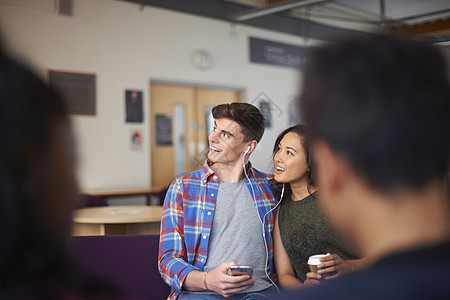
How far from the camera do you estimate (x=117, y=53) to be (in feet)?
19.0

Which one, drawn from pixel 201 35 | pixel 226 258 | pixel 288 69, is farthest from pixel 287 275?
pixel 288 69

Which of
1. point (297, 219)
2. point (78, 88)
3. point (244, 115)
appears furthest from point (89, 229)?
point (78, 88)

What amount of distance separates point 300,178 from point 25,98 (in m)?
1.76

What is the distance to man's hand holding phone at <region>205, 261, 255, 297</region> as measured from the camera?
1.80m

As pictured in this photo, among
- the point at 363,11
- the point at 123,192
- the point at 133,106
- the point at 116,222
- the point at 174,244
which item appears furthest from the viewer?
the point at 363,11

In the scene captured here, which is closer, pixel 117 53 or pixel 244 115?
pixel 244 115

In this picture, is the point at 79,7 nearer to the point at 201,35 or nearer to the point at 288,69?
the point at 201,35

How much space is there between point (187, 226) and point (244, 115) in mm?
648

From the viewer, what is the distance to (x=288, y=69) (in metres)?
7.91

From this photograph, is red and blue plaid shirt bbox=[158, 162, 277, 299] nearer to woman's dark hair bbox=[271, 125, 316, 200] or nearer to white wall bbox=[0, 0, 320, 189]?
woman's dark hair bbox=[271, 125, 316, 200]

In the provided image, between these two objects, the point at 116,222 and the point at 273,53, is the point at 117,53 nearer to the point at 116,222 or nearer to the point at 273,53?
the point at 273,53

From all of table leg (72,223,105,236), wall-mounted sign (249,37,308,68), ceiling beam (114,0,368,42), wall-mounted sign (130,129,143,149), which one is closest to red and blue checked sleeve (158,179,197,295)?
table leg (72,223,105,236)

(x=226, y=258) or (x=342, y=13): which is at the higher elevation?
(x=342, y=13)

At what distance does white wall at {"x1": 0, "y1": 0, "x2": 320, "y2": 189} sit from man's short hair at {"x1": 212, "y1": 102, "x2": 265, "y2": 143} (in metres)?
2.94
